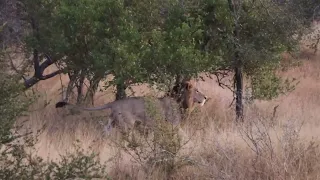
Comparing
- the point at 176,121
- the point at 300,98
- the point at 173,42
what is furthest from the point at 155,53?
the point at 300,98

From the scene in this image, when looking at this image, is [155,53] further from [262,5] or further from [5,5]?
[5,5]

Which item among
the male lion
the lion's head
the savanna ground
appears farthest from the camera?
the lion's head

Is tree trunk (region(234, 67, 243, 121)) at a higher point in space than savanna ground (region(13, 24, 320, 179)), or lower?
higher

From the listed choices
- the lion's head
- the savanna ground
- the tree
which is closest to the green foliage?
the tree

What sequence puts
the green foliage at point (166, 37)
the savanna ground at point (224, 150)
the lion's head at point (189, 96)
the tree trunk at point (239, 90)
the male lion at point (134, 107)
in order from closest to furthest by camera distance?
the savanna ground at point (224, 150) → the male lion at point (134, 107) → the green foliage at point (166, 37) → the lion's head at point (189, 96) → the tree trunk at point (239, 90)

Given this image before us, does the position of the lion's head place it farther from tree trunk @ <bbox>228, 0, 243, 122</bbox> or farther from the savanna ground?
tree trunk @ <bbox>228, 0, 243, 122</bbox>

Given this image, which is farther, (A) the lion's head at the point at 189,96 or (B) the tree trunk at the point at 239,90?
(B) the tree trunk at the point at 239,90

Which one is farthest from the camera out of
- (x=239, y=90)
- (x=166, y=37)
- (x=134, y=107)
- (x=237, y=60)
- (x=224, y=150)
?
(x=239, y=90)

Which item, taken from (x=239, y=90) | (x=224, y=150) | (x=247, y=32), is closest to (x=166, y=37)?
(x=247, y=32)

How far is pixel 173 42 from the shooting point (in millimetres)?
10094

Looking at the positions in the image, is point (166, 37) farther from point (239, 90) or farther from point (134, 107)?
point (239, 90)

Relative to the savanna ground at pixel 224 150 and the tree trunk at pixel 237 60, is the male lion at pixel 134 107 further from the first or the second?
the tree trunk at pixel 237 60

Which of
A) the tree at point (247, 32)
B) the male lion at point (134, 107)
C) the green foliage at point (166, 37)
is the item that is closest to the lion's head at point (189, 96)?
the male lion at point (134, 107)

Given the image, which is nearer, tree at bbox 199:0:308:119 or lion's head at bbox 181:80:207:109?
tree at bbox 199:0:308:119
